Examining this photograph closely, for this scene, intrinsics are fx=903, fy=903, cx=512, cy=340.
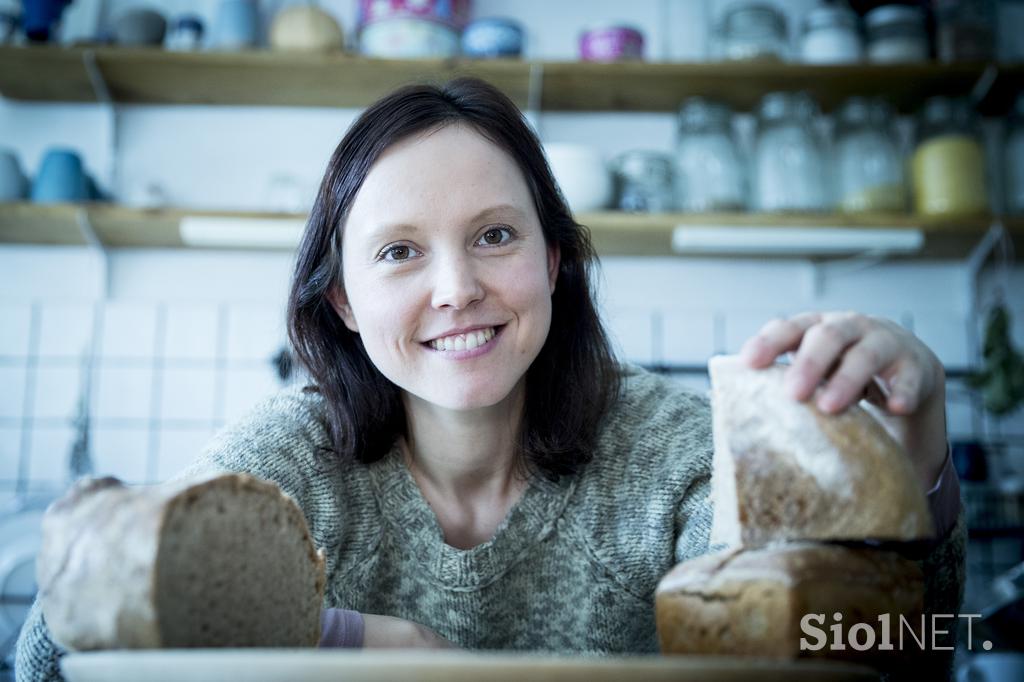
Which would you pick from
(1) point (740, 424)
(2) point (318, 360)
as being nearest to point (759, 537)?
(1) point (740, 424)

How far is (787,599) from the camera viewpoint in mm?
520

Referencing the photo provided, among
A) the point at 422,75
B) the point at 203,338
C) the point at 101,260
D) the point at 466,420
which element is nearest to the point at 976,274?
the point at 422,75

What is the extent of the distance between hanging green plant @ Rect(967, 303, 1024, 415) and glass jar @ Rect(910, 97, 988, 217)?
27 centimetres

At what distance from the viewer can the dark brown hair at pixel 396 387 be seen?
1024 millimetres

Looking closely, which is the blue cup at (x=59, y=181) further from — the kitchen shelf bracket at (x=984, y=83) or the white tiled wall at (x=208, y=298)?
the kitchen shelf bracket at (x=984, y=83)

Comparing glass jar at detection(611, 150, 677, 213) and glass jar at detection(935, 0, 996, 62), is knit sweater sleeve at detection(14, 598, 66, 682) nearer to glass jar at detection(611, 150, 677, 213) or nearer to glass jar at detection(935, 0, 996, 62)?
glass jar at detection(611, 150, 677, 213)

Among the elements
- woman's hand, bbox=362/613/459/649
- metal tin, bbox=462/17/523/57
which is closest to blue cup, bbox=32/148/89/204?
metal tin, bbox=462/17/523/57

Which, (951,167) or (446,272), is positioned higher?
(951,167)

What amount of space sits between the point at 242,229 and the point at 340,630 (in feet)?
4.88

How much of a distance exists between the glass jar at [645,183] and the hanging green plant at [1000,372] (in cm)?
78

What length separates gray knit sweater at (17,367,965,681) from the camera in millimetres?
1001

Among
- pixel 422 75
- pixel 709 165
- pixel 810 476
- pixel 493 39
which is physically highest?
pixel 493 39

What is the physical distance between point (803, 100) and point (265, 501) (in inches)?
76.1

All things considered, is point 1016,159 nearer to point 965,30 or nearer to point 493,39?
point 965,30
